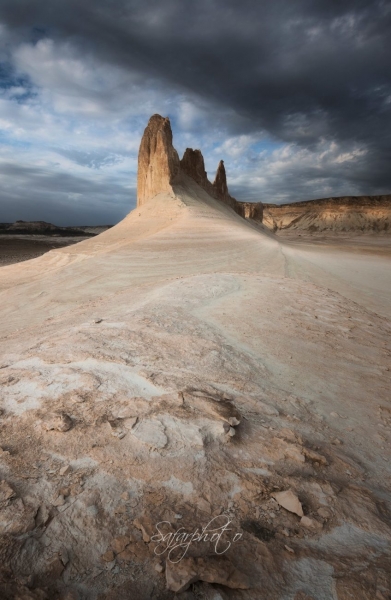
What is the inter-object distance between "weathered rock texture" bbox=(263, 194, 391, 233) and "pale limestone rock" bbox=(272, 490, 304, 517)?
216ft

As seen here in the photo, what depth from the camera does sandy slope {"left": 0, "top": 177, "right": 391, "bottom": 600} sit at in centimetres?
147

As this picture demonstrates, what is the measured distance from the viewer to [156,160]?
76.2 feet

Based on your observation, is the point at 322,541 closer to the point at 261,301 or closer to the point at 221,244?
the point at 261,301

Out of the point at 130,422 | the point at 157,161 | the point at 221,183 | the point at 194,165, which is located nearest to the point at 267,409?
the point at 130,422

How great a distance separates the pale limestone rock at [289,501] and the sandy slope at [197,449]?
0.04 m

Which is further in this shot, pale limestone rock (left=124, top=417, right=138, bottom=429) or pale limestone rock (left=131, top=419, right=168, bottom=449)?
pale limestone rock (left=124, top=417, right=138, bottom=429)

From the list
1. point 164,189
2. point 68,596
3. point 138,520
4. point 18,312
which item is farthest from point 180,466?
point 164,189

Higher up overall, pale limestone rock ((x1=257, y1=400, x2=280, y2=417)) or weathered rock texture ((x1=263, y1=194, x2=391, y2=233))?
weathered rock texture ((x1=263, y1=194, x2=391, y2=233))

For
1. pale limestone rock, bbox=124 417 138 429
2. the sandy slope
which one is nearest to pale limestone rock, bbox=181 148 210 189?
the sandy slope

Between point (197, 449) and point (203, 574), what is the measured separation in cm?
76

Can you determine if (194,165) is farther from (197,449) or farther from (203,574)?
(203,574)

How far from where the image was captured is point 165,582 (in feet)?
4.61

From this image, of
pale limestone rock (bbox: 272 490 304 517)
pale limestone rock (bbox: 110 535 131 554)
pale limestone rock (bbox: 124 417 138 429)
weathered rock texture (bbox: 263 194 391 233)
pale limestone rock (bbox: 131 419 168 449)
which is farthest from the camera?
weathered rock texture (bbox: 263 194 391 233)

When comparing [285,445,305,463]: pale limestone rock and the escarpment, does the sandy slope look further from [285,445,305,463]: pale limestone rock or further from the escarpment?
the escarpment
